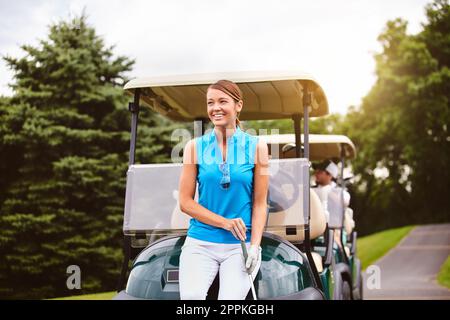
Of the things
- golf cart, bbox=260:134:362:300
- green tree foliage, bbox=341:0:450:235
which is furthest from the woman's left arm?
green tree foliage, bbox=341:0:450:235

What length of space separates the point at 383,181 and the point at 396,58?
4646 mm

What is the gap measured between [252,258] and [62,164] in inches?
441

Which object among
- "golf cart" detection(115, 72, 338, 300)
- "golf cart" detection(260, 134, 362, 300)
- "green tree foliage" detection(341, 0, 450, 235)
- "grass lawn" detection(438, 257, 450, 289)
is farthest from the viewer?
"green tree foliage" detection(341, 0, 450, 235)

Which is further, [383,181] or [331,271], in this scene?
[383,181]

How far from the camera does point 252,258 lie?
6.88 ft

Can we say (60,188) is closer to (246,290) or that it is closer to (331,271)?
(331,271)

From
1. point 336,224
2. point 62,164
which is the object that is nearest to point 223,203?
A: point 336,224

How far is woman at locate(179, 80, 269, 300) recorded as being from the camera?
2107 millimetres

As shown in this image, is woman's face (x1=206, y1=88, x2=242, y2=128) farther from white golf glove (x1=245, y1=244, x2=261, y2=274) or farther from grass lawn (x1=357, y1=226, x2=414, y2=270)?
grass lawn (x1=357, y1=226, x2=414, y2=270)

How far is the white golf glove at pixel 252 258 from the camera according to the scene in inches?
82.0
